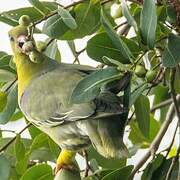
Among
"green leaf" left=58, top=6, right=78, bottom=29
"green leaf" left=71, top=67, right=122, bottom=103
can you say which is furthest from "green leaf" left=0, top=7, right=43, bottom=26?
"green leaf" left=71, top=67, right=122, bottom=103

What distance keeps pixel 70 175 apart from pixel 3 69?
0.22 metres

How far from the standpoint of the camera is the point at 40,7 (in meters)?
0.90

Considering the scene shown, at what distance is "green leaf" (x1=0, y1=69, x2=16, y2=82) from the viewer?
3.21 ft

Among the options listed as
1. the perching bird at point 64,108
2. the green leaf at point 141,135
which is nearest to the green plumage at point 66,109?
the perching bird at point 64,108

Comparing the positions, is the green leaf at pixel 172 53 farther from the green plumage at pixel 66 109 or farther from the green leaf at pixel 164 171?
the green leaf at pixel 164 171

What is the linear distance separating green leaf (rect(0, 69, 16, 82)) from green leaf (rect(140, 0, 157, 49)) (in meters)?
0.31

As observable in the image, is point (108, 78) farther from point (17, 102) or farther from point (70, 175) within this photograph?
point (17, 102)

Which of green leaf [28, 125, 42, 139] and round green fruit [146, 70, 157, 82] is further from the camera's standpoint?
green leaf [28, 125, 42, 139]

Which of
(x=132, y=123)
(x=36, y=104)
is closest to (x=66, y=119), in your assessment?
(x=36, y=104)

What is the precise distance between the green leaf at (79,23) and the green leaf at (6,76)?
0.40ft

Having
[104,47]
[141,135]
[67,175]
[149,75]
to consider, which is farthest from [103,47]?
[141,135]

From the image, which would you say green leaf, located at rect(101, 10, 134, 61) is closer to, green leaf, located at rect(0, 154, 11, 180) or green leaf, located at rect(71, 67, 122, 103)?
green leaf, located at rect(71, 67, 122, 103)

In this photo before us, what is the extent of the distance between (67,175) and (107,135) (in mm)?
120

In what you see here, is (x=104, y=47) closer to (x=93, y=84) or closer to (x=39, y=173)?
(x=93, y=84)
